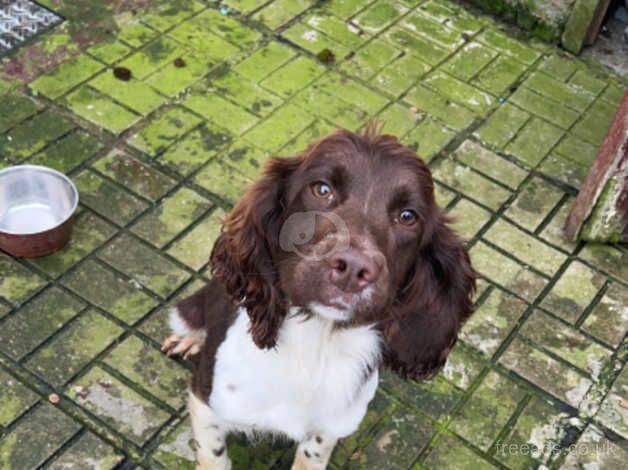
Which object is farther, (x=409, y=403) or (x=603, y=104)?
(x=603, y=104)

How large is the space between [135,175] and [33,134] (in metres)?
0.74

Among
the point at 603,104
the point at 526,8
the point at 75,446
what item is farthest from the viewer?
the point at 526,8

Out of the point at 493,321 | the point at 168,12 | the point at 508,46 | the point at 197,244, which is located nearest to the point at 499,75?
the point at 508,46

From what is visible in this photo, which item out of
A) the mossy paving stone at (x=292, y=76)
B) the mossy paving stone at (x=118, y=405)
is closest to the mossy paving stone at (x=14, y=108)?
the mossy paving stone at (x=292, y=76)

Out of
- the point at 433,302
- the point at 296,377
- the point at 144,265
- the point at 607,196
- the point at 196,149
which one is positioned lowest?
the point at 144,265

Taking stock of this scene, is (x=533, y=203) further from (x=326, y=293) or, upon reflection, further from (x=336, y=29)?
(x=326, y=293)

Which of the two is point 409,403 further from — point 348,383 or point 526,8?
point 526,8

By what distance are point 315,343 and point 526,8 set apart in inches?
176

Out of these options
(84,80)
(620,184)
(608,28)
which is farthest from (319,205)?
(608,28)

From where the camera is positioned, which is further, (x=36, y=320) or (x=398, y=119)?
(x=398, y=119)

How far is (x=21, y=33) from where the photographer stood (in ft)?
20.6

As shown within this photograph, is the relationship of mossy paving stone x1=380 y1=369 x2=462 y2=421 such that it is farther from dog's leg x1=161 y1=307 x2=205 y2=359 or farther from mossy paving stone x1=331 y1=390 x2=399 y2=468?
dog's leg x1=161 y1=307 x2=205 y2=359

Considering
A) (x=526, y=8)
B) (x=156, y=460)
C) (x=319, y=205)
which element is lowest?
(x=156, y=460)

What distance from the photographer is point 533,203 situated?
19.0 ft
